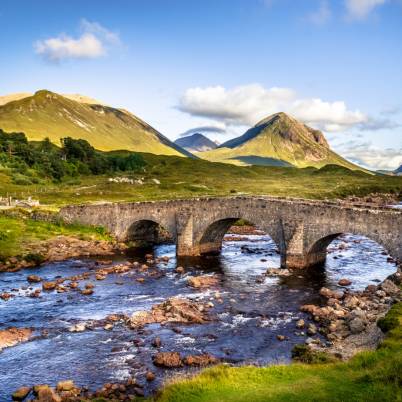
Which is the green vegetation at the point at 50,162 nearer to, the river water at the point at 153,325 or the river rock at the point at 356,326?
the river water at the point at 153,325

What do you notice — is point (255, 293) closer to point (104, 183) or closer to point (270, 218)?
point (270, 218)

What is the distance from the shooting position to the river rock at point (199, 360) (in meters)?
26.8

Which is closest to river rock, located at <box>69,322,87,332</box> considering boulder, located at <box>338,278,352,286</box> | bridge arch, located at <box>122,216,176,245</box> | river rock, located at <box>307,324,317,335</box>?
river rock, located at <box>307,324,317,335</box>

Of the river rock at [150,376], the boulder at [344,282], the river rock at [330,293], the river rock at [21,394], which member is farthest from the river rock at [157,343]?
the boulder at [344,282]

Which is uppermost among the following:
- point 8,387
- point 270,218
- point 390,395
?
point 270,218

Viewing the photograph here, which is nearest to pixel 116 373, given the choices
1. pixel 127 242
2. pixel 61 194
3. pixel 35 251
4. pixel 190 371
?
pixel 190 371

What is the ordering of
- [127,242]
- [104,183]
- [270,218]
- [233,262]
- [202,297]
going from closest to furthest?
[202,297] < [270,218] < [233,262] < [127,242] < [104,183]

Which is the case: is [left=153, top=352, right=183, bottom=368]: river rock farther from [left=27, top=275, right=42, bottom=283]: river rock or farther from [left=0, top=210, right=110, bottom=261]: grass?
[left=0, top=210, right=110, bottom=261]: grass

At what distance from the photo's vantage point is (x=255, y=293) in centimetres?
4088

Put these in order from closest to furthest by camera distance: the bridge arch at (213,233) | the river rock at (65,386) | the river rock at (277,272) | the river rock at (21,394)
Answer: the river rock at (21,394), the river rock at (65,386), the river rock at (277,272), the bridge arch at (213,233)

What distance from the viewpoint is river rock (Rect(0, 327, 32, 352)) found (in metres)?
30.0

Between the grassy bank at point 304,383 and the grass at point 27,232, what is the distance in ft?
122

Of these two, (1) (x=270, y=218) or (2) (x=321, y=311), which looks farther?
(1) (x=270, y=218)

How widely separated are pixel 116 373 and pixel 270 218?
27.9 m
